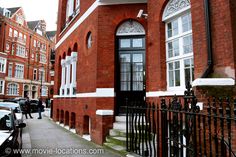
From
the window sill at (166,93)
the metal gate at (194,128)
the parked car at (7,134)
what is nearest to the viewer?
the metal gate at (194,128)

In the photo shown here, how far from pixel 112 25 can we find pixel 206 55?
15.8 ft

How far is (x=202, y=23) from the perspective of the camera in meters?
5.62

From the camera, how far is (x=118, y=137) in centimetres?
771

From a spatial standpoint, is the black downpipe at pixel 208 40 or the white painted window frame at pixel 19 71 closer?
the black downpipe at pixel 208 40

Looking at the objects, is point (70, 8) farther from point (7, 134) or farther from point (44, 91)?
point (44, 91)

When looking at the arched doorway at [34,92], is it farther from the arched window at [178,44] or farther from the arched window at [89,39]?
the arched window at [178,44]

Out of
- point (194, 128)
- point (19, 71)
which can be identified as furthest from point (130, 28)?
point (19, 71)

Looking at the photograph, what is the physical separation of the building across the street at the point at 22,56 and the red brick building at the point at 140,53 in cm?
3121

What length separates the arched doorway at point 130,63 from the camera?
362 inches

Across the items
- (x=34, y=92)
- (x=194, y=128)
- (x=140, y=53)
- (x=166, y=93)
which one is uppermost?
(x=140, y=53)

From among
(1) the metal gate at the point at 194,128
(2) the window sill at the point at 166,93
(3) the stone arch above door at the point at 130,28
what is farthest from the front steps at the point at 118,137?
(3) the stone arch above door at the point at 130,28

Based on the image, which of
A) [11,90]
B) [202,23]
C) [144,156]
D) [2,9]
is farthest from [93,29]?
[2,9]

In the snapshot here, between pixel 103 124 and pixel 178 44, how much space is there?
154 inches

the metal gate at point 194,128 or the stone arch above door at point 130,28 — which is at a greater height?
the stone arch above door at point 130,28
